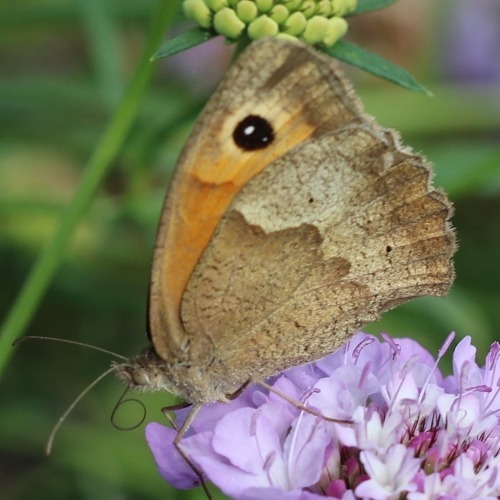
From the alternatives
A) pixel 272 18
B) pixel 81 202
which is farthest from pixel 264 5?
pixel 81 202

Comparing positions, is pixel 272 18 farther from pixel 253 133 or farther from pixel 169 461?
pixel 169 461

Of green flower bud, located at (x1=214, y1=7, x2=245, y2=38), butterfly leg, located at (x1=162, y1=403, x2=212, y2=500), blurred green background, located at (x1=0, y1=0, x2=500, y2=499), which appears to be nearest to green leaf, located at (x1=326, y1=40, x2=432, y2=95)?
green flower bud, located at (x1=214, y1=7, x2=245, y2=38)

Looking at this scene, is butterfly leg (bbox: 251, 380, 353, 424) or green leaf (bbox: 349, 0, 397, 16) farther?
green leaf (bbox: 349, 0, 397, 16)

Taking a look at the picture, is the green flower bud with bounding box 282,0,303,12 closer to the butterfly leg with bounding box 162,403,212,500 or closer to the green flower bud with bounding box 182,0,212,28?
the green flower bud with bounding box 182,0,212,28

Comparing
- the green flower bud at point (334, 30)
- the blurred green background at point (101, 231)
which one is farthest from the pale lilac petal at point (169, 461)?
the blurred green background at point (101, 231)

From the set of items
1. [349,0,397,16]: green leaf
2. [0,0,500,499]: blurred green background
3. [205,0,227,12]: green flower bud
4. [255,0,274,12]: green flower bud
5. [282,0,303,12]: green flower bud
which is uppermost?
[349,0,397,16]: green leaf

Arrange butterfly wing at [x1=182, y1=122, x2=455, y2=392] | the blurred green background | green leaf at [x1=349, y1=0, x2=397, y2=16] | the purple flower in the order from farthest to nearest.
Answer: the blurred green background
green leaf at [x1=349, y1=0, x2=397, y2=16]
butterfly wing at [x1=182, y1=122, x2=455, y2=392]
the purple flower

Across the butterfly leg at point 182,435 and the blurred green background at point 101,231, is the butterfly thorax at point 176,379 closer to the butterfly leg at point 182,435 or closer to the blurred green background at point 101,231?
the butterfly leg at point 182,435

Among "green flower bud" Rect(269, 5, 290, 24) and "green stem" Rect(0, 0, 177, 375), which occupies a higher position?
"green flower bud" Rect(269, 5, 290, 24)
